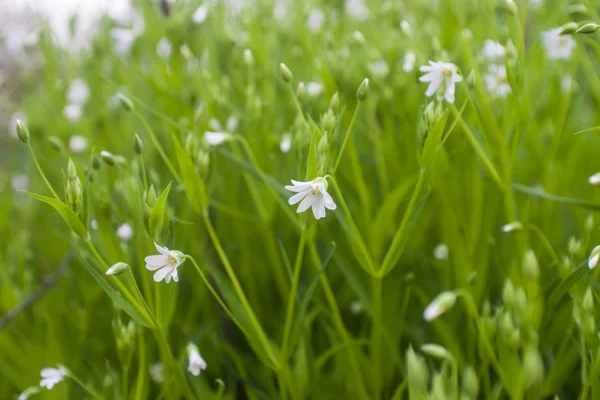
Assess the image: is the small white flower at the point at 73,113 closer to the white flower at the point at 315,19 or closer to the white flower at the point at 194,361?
the white flower at the point at 315,19

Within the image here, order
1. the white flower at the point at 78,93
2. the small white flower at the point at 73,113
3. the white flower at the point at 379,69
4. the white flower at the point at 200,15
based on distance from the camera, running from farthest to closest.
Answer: the white flower at the point at 78,93 < the small white flower at the point at 73,113 < the white flower at the point at 200,15 < the white flower at the point at 379,69

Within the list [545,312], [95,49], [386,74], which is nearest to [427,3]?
[386,74]

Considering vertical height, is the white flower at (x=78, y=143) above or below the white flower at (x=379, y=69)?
below

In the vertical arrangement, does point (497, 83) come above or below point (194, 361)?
above

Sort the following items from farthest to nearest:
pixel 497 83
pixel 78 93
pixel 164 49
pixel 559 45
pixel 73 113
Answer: pixel 78 93
pixel 73 113
pixel 164 49
pixel 559 45
pixel 497 83

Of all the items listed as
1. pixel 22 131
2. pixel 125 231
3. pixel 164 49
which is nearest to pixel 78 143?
pixel 164 49

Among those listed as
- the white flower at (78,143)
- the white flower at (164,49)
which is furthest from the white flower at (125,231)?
the white flower at (164,49)

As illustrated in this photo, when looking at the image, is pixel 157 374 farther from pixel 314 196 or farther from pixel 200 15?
pixel 200 15
